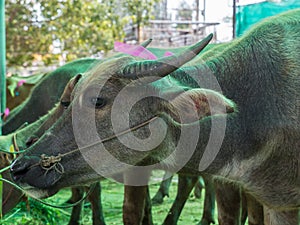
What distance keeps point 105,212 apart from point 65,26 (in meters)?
5.55

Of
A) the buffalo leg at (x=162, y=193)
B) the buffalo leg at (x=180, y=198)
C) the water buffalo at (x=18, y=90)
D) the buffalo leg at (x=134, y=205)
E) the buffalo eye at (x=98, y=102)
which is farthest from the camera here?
the water buffalo at (x=18, y=90)

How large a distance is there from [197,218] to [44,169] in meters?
3.25

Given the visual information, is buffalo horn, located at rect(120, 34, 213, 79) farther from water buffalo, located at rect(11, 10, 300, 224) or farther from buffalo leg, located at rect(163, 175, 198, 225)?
buffalo leg, located at rect(163, 175, 198, 225)

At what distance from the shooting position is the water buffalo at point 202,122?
118 inches

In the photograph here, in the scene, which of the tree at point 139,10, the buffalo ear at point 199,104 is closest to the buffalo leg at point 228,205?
the buffalo ear at point 199,104

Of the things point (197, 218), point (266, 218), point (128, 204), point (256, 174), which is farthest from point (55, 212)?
point (256, 174)

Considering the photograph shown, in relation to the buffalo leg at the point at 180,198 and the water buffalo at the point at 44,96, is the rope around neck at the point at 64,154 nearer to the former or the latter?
the buffalo leg at the point at 180,198

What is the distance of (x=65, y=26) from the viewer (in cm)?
1082

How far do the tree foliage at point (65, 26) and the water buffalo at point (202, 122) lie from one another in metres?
7.59

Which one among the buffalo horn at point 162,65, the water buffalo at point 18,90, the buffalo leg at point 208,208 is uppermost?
the buffalo horn at point 162,65

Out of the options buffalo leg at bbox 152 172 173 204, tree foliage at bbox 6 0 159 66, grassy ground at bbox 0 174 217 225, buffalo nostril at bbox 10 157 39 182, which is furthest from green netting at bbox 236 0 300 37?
tree foliage at bbox 6 0 159 66

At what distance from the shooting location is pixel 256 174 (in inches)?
126

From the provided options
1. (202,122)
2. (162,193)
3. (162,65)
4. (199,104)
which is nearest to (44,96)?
(162,193)

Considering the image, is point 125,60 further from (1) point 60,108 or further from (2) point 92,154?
(1) point 60,108
